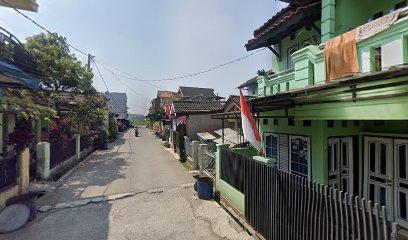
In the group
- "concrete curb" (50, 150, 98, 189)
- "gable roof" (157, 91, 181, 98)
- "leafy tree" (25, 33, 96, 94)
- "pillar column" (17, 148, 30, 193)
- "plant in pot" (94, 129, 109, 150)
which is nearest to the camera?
"pillar column" (17, 148, 30, 193)

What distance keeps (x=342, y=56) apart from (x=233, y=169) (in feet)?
14.0

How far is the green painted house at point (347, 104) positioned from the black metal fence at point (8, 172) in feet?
26.3

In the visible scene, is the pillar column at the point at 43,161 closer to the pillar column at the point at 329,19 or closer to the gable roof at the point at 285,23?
the gable roof at the point at 285,23

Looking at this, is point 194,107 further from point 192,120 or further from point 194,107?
point 192,120

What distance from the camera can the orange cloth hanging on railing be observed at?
172 inches

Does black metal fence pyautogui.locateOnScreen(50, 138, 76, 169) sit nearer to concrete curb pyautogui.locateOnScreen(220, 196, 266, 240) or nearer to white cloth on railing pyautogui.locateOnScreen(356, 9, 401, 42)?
concrete curb pyautogui.locateOnScreen(220, 196, 266, 240)

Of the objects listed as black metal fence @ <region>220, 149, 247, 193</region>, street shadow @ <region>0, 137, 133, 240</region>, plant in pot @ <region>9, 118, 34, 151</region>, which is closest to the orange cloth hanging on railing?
black metal fence @ <region>220, 149, 247, 193</region>

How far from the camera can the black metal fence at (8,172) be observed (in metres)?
6.86

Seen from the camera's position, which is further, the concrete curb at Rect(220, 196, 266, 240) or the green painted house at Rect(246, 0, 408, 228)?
the concrete curb at Rect(220, 196, 266, 240)

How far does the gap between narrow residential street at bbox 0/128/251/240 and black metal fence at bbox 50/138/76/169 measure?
137 cm

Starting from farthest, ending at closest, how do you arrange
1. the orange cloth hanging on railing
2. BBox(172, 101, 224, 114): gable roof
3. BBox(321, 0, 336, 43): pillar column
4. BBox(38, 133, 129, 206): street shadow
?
BBox(172, 101, 224, 114): gable roof → BBox(38, 133, 129, 206): street shadow → BBox(321, 0, 336, 43): pillar column → the orange cloth hanging on railing

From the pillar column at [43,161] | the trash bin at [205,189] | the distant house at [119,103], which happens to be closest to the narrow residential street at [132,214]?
the trash bin at [205,189]

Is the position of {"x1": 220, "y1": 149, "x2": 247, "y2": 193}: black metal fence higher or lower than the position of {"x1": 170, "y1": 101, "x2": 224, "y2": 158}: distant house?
lower

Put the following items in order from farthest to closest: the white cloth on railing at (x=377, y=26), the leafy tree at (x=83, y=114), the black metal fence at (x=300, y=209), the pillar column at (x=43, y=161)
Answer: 1. the leafy tree at (x=83, y=114)
2. the pillar column at (x=43, y=161)
3. the white cloth on railing at (x=377, y=26)
4. the black metal fence at (x=300, y=209)
